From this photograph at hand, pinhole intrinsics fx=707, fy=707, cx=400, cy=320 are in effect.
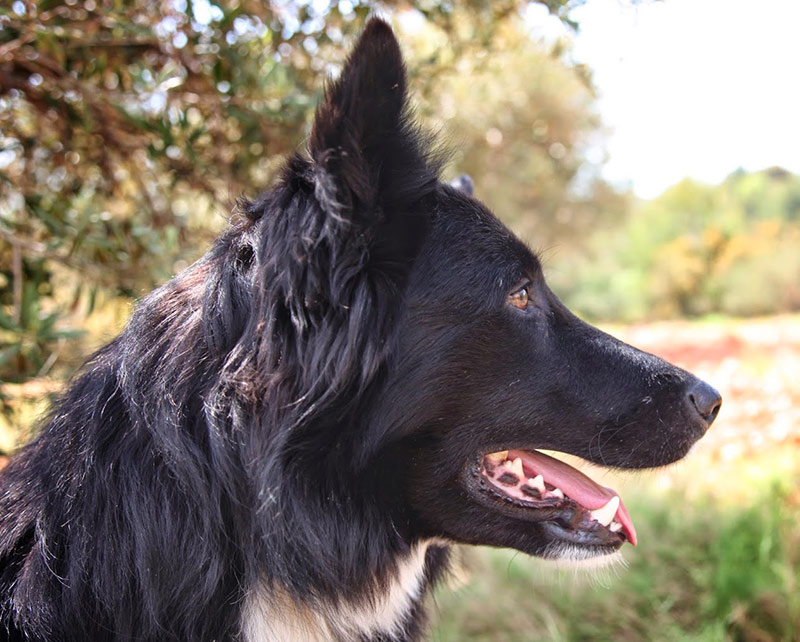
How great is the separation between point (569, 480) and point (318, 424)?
0.85 m

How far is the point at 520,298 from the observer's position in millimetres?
2088

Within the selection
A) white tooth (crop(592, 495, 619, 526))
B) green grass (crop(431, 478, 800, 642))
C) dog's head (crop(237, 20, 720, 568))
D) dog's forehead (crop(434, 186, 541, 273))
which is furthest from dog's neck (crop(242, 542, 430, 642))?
green grass (crop(431, 478, 800, 642))

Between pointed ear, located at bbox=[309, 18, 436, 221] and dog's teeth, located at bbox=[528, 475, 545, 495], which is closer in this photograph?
pointed ear, located at bbox=[309, 18, 436, 221]

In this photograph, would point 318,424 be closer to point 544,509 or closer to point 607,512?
point 544,509

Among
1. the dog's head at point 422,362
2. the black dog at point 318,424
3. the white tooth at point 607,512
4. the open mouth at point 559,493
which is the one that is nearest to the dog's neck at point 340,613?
the black dog at point 318,424

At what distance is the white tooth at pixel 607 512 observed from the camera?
83.7 inches

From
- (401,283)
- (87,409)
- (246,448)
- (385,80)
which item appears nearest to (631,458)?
(401,283)

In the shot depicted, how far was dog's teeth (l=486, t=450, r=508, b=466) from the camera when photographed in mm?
2077

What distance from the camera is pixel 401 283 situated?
6.19ft

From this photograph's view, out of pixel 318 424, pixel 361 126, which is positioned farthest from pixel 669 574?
pixel 361 126

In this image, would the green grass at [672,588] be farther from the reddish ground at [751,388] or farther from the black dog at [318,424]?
the black dog at [318,424]

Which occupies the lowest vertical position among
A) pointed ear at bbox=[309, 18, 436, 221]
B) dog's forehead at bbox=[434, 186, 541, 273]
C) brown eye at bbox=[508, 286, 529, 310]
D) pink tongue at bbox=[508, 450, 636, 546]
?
pink tongue at bbox=[508, 450, 636, 546]

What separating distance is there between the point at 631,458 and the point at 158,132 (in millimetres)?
2264

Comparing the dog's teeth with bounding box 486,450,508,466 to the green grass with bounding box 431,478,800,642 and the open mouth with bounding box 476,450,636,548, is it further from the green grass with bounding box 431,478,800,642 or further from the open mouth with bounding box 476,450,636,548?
the green grass with bounding box 431,478,800,642
